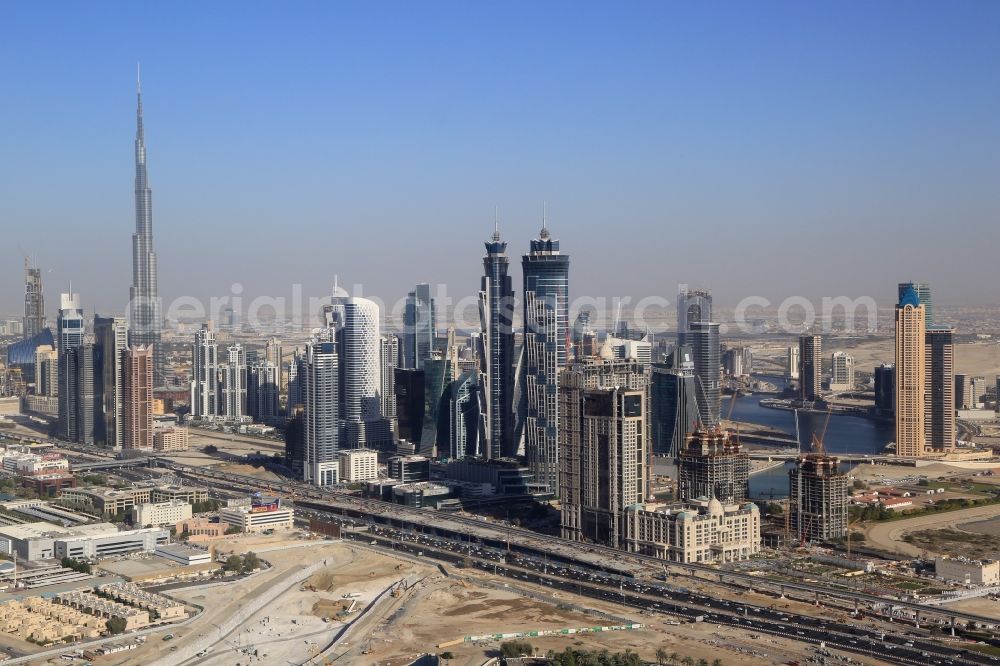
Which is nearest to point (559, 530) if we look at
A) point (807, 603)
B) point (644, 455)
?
point (644, 455)

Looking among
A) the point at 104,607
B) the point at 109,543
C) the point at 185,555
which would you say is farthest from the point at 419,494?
the point at 104,607

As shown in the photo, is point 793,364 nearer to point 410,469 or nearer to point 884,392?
point 884,392

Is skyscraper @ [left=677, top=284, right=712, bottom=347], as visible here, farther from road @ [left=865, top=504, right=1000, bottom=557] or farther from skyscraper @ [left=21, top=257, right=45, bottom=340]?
skyscraper @ [left=21, top=257, right=45, bottom=340]

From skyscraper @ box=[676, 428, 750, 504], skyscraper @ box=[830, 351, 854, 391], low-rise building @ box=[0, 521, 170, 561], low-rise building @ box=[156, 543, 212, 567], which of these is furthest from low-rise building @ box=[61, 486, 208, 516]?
skyscraper @ box=[830, 351, 854, 391]

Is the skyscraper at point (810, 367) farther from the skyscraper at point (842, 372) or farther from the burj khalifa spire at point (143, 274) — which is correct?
the burj khalifa spire at point (143, 274)

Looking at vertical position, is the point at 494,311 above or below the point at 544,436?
above

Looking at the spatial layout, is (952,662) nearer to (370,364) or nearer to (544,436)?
(544,436)
